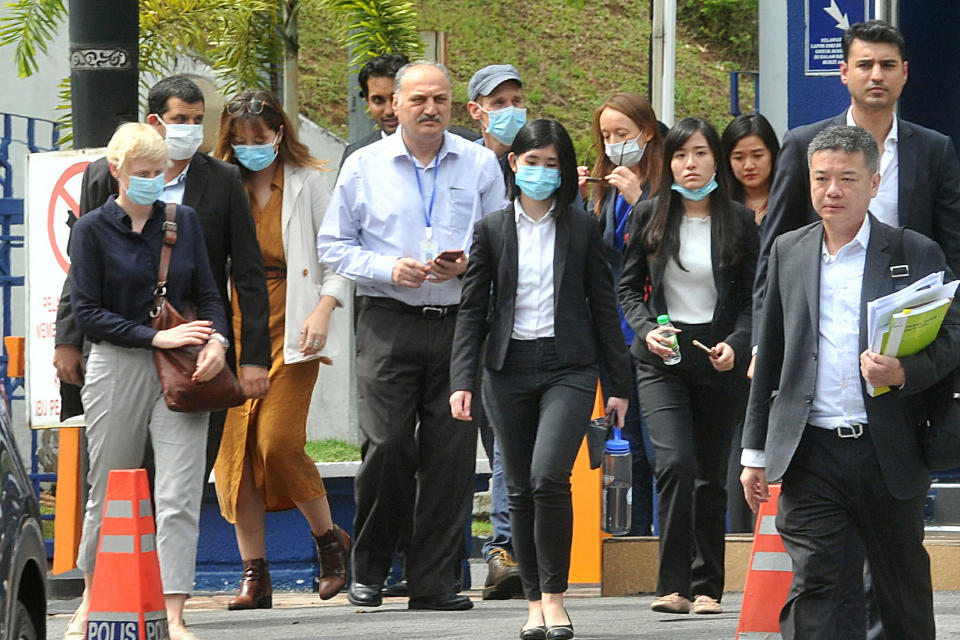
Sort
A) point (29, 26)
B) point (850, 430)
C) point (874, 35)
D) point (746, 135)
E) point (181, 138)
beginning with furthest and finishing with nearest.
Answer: point (29, 26), point (746, 135), point (181, 138), point (874, 35), point (850, 430)

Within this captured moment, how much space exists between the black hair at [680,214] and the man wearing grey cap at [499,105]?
1047 millimetres

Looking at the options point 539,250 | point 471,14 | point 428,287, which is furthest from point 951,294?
point 471,14

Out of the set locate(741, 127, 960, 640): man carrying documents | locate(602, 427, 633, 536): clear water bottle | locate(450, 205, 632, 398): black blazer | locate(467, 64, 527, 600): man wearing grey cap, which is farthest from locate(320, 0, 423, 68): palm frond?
locate(741, 127, 960, 640): man carrying documents

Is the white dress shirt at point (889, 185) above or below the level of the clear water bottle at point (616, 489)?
above

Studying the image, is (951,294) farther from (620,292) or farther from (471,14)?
(471,14)

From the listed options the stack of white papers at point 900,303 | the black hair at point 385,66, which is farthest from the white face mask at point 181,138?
the stack of white papers at point 900,303

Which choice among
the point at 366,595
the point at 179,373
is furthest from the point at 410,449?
the point at 179,373

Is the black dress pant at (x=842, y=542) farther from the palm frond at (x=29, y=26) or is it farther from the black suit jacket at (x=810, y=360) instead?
the palm frond at (x=29, y=26)

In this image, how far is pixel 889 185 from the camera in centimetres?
655

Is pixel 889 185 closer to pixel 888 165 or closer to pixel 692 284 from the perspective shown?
pixel 888 165

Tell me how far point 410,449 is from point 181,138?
168cm

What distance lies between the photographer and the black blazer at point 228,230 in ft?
24.5

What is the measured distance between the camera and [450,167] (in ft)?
26.7

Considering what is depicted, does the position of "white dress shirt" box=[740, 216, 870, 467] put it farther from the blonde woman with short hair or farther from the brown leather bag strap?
the brown leather bag strap
